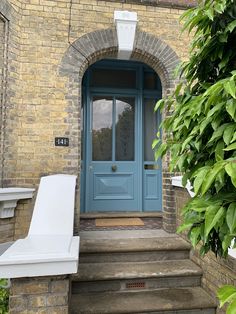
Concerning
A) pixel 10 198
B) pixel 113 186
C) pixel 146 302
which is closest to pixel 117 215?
pixel 113 186

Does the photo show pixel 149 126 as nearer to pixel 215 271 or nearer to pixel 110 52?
pixel 110 52

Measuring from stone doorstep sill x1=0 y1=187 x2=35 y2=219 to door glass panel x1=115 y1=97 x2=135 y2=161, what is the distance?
2.14m

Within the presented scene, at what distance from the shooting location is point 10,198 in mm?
3270

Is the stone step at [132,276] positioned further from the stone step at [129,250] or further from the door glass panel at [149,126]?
the door glass panel at [149,126]

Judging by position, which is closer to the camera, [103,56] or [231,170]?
[231,170]

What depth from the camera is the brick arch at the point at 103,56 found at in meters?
3.85

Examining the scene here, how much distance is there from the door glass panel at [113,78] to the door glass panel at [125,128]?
304 mm

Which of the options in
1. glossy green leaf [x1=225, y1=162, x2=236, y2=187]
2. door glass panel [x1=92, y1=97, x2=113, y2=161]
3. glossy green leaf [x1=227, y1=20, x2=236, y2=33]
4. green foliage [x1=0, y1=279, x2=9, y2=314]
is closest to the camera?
glossy green leaf [x1=225, y1=162, x2=236, y2=187]

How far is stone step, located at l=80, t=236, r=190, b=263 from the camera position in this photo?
315 centimetres

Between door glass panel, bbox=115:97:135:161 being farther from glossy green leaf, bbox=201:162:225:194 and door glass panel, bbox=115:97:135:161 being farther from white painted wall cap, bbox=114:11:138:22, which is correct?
glossy green leaf, bbox=201:162:225:194

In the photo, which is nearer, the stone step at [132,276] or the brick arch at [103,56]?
the stone step at [132,276]

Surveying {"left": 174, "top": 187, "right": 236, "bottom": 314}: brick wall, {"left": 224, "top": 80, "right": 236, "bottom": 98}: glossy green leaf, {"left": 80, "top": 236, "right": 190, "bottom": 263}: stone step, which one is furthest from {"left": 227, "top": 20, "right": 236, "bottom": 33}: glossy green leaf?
{"left": 80, "top": 236, "right": 190, "bottom": 263}: stone step

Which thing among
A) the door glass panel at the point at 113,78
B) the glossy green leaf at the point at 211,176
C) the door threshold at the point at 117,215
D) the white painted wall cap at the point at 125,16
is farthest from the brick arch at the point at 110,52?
the glossy green leaf at the point at 211,176

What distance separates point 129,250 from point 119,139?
245cm
